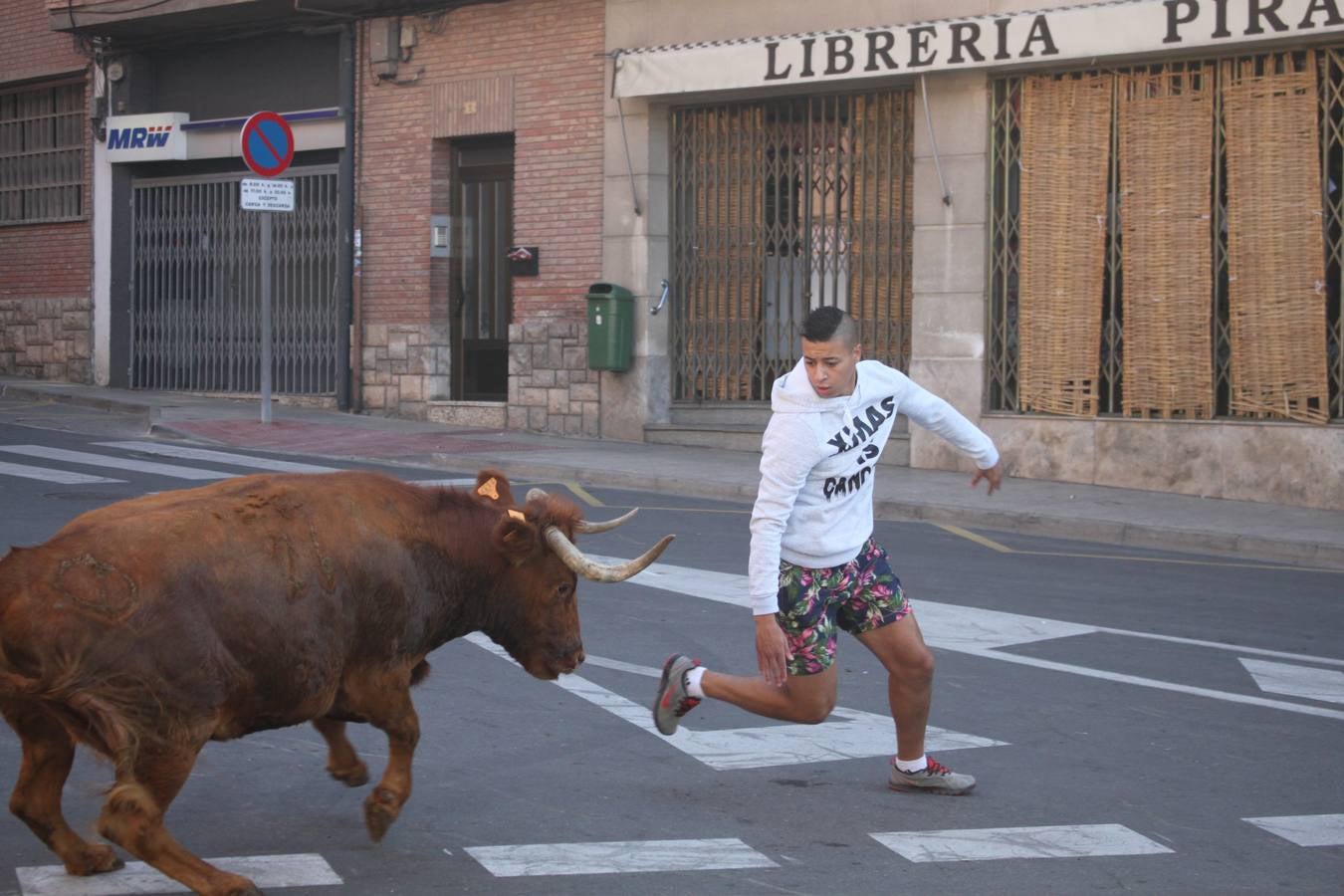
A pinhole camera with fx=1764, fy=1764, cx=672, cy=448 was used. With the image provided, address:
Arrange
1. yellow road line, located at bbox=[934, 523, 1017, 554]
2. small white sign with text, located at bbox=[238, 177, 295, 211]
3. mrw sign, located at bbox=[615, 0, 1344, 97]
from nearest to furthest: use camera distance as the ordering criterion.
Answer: yellow road line, located at bbox=[934, 523, 1017, 554], mrw sign, located at bbox=[615, 0, 1344, 97], small white sign with text, located at bbox=[238, 177, 295, 211]

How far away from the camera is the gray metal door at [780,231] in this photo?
17.1 metres

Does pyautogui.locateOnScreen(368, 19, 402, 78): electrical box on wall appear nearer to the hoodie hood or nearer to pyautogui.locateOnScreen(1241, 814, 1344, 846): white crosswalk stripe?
the hoodie hood

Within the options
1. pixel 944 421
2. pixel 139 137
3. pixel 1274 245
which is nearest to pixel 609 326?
pixel 1274 245

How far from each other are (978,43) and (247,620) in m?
12.3

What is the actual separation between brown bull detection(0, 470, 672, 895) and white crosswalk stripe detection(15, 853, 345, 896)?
6 centimetres

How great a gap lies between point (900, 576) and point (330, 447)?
783 centimetres

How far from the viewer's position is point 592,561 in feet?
16.8

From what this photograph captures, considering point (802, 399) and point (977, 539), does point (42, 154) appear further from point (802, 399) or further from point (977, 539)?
point (802, 399)

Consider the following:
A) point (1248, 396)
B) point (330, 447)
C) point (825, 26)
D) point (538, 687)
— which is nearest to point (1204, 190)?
point (1248, 396)

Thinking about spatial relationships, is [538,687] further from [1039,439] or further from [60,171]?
[60,171]

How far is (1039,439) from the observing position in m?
15.7

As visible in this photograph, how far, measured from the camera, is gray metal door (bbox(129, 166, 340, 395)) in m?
21.2

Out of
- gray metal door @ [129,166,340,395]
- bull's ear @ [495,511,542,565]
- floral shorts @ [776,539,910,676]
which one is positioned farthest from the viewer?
gray metal door @ [129,166,340,395]

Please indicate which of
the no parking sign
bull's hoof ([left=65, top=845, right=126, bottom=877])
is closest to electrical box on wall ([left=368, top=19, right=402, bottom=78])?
the no parking sign
